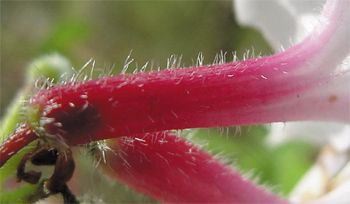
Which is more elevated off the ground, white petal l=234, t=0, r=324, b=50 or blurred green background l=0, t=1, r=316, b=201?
blurred green background l=0, t=1, r=316, b=201

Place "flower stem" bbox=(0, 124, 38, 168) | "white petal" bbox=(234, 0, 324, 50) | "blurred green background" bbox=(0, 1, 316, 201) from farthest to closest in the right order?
"blurred green background" bbox=(0, 1, 316, 201)
"white petal" bbox=(234, 0, 324, 50)
"flower stem" bbox=(0, 124, 38, 168)

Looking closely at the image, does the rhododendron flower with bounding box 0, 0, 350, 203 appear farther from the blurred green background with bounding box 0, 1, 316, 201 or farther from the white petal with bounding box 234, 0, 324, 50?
the blurred green background with bounding box 0, 1, 316, 201

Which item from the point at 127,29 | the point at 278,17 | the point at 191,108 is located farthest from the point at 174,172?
the point at 127,29

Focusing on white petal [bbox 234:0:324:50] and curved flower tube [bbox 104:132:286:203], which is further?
white petal [bbox 234:0:324:50]

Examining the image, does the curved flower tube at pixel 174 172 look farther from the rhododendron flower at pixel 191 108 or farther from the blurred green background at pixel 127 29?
the blurred green background at pixel 127 29

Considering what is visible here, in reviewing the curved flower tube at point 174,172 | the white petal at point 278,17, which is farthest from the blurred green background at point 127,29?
the curved flower tube at point 174,172

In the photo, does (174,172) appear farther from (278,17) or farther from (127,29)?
(127,29)

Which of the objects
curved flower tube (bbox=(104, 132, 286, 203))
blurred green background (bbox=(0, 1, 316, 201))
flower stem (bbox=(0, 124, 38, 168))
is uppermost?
blurred green background (bbox=(0, 1, 316, 201))

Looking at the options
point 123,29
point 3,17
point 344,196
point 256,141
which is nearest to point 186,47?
point 123,29

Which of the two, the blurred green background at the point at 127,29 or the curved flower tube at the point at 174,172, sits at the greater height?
the blurred green background at the point at 127,29

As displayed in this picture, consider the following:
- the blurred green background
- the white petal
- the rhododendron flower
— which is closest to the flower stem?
the rhododendron flower
